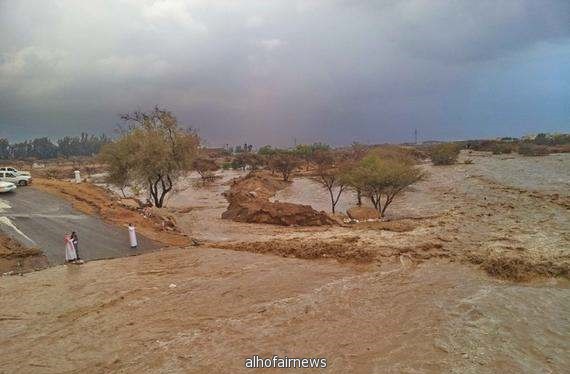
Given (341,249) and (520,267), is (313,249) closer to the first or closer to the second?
(341,249)

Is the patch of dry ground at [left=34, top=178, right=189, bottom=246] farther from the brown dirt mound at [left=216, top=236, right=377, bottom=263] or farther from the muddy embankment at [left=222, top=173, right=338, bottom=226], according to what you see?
the muddy embankment at [left=222, top=173, right=338, bottom=226]

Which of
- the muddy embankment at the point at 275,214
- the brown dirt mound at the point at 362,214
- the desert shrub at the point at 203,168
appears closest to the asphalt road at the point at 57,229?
the muddy embankment at the point at 275,214

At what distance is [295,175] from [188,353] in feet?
261

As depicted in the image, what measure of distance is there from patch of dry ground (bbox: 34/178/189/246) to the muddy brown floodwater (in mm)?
2196

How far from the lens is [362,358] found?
9562 millimetres

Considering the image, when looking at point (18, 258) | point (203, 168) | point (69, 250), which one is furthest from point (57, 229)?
point (203, 168)

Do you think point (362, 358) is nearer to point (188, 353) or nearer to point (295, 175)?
point (188, 353)

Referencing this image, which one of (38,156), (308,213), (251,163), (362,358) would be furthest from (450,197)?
(38,156)

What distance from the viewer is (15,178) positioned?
1150 inches

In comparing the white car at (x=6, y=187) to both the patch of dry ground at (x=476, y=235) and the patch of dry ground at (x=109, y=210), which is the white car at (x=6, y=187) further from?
the patch of dry ground at (x=476, y=235)

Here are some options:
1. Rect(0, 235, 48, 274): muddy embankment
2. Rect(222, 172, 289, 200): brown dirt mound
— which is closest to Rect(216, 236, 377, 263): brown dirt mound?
Rect(0, 235, 48, 274): muddy embankment

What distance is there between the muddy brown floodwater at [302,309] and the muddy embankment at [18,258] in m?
0.80

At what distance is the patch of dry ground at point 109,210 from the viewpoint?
22.1 metres

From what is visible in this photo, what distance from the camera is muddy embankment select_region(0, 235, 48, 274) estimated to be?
16297 mm
